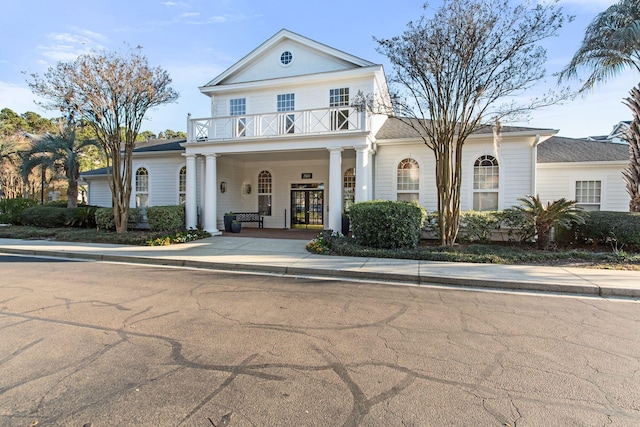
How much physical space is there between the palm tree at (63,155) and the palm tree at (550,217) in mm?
20078

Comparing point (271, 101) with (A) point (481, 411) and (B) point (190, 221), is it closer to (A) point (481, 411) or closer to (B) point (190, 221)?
(B) point (190, 221)

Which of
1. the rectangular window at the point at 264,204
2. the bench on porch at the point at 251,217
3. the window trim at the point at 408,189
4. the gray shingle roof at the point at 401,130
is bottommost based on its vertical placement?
the bench on porch at the point at 251,217

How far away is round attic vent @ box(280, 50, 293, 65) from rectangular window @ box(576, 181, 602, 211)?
13703mm

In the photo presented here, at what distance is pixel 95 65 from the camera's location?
1161cm

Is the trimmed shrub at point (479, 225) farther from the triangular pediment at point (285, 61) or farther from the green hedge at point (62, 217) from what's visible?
the green hedge at point (62, 217)

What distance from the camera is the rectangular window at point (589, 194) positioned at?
13840 millimetres

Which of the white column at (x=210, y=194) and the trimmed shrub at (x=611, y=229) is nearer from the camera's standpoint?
the trimmed shrub at (x=611, y=229)

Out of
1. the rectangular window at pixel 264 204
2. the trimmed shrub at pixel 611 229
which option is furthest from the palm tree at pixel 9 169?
the trimmed shrub at pixel 611 229

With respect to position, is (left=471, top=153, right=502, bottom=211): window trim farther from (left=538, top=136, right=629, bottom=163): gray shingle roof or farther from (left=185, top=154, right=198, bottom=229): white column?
Result: (left=185, top=154, right=198, bottom=229): white column

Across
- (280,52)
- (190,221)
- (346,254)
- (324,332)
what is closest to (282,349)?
(324,332)

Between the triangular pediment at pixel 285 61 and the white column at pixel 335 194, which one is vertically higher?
the triangular pediment at pixel 285 61

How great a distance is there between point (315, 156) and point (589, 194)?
11.8 meters

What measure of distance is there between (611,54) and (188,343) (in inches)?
545

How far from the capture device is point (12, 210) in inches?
702
